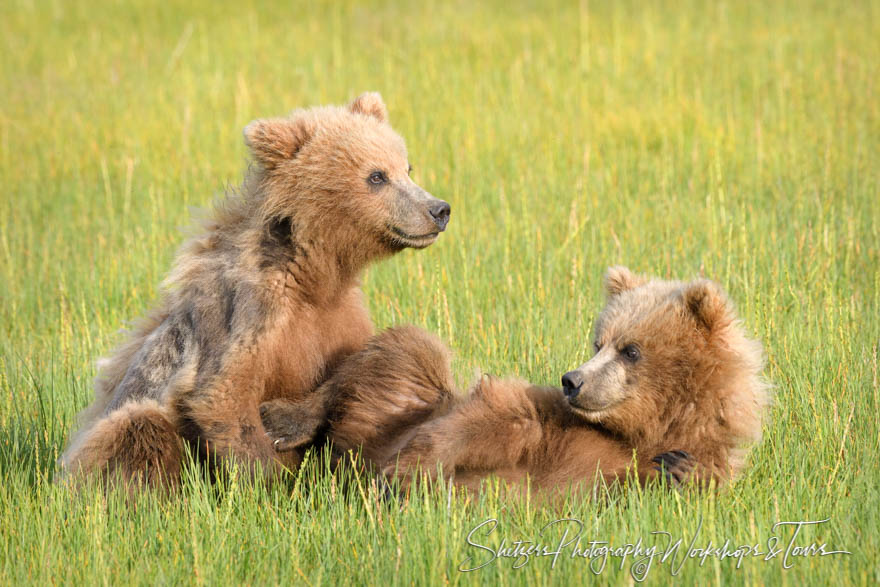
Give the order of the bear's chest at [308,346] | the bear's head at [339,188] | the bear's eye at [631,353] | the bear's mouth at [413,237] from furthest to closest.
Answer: the bear's mouth at [413,237]
the bear's head at [339,188]
the bear's chest at [308,346]
the bear's eye at [631,353]

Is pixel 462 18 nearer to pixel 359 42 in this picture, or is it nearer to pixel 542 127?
pixel 359 42

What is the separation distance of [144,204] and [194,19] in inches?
273

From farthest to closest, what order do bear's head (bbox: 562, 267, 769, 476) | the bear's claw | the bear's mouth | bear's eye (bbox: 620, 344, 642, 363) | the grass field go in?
the bear's mouth
bear's eye (bbox: 620, 344, 642, 363)
bear's head (bbox: 562, 267, 769, 476)
the bear's claw
the grass field

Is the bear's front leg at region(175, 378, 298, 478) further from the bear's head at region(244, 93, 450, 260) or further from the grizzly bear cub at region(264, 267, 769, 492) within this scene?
the bear's head at region(244, 93, 450, 260)

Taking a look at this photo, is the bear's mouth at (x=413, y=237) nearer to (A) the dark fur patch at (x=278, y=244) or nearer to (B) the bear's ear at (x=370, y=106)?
(A) the dark fur patch at (x=278, y=244)

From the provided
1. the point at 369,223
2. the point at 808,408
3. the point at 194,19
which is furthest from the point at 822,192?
the point at 194,19

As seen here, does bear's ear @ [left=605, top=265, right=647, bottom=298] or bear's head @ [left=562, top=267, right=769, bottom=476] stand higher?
bear's ear @ [left=605, top=265, right=647, bottom=298]

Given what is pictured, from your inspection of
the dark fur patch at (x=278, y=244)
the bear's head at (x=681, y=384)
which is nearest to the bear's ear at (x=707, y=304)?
the bear's head at (x=681, y=384)

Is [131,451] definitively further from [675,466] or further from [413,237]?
[675,466]

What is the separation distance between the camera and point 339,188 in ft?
17.6

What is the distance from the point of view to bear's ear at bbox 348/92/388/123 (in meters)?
5.80

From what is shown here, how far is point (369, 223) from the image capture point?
541cm

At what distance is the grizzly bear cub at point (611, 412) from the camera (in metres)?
4.35

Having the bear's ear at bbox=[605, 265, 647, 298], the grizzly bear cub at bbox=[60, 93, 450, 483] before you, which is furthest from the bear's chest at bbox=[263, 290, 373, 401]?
the bear's ear at bbox=[605, 265, 647, 298]
